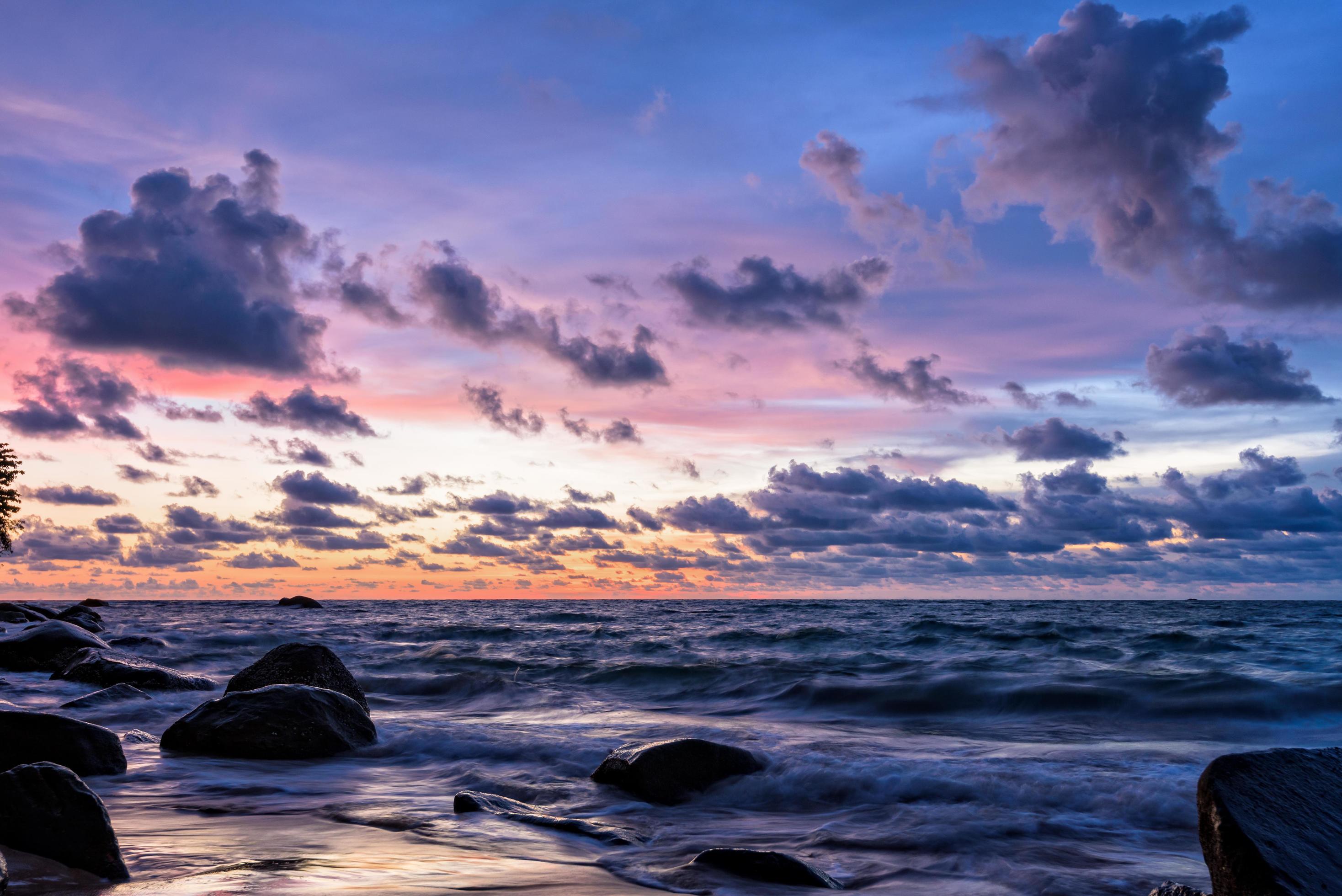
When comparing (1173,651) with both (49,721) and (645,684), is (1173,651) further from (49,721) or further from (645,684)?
(49,721)

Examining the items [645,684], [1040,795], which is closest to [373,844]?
[1040,795]

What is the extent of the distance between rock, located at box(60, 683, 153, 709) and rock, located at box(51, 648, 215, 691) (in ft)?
1.77

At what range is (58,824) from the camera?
3611 mm

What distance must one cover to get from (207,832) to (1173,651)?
20748mm

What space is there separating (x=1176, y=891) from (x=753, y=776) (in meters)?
4.07

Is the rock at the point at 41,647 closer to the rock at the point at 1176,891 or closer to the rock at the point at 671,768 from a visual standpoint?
the rock at the point at 671,768

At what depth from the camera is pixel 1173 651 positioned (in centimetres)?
1983

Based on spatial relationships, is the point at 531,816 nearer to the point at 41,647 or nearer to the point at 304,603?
the point at 41,647

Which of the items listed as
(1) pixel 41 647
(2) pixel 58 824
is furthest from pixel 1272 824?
(1) pixel 41 647

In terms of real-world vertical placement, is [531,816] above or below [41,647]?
below

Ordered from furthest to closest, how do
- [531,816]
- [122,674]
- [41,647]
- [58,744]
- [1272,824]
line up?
1. [41,647]
2. [122,674]
3. [58,744]
4. [531,816]
5. [1272,824]

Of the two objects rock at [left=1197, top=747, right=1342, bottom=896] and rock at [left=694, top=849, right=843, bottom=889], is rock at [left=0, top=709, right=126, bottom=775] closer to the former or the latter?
rock at [left=694, top=849, right=843, bottom=889]

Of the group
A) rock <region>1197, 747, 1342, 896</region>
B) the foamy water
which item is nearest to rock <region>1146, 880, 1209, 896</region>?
rock <region>1197, 747, 1342, 896</region>

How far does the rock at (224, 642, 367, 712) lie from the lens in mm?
9992
